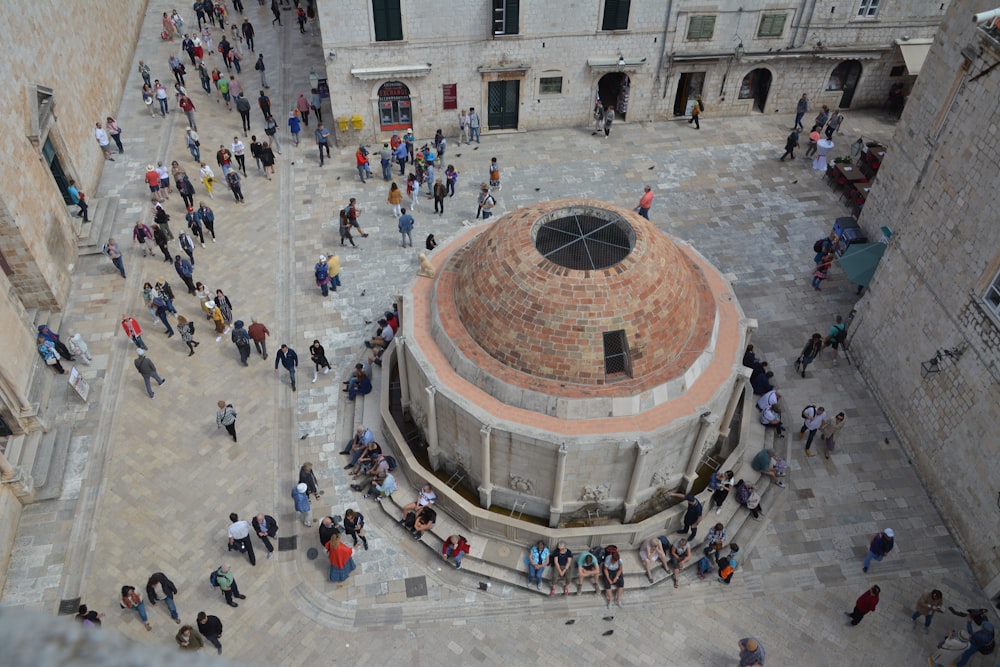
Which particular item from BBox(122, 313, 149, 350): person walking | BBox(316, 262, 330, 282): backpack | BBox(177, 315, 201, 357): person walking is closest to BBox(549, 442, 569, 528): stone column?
BBox(316, 262, 330, 282): backpack

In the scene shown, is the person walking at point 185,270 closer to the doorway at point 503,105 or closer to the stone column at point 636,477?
the doorway at point 503,105

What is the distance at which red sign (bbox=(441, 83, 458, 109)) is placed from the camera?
2992 cm

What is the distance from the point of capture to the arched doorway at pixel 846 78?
31797mm

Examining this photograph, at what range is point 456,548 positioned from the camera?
1694 centimetres

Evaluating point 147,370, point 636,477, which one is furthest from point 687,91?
point 147,370

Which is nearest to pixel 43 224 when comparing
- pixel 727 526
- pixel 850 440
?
pixel 727 526

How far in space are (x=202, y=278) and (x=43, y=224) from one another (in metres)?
4.77

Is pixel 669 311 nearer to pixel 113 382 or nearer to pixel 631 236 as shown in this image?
pixel 631 236

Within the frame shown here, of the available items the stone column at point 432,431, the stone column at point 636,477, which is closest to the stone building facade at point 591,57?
the stone column at point 432,431

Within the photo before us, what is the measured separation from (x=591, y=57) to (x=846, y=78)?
38.7 ft

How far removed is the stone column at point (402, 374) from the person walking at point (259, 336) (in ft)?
14.7

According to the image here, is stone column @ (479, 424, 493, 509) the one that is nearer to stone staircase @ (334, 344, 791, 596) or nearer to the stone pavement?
stone staircase @ (334, 344, 791, 596)

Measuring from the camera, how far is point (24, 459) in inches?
724

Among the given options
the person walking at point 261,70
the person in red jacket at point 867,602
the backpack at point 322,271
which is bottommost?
the person in red jacket at point 867,602
